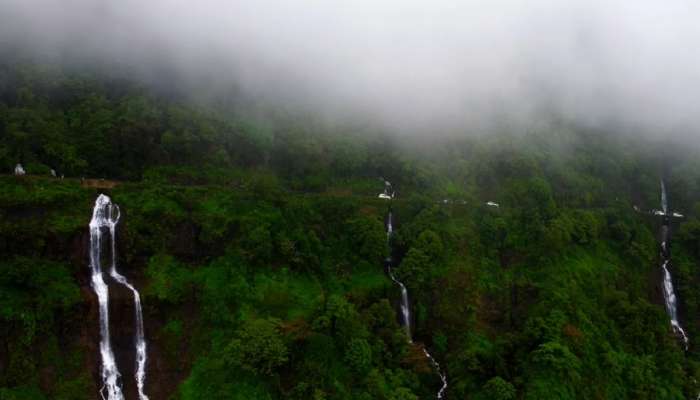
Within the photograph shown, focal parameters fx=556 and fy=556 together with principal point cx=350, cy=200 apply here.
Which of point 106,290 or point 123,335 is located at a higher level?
point 106,290

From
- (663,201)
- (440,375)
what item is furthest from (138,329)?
(663,201)

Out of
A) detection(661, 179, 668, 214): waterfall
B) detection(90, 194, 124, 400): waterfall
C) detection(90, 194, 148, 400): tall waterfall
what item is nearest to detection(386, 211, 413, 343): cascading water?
detection(90, 194, 148, 400): tall waterfall

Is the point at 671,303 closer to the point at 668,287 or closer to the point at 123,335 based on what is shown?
the point at 668,287

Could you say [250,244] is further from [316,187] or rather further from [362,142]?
[362,142]

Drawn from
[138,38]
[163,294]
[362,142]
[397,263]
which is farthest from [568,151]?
[138,38]

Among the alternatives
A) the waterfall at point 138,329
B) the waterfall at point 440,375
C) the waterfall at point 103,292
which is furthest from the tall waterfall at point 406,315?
the waterfall at point 103,292

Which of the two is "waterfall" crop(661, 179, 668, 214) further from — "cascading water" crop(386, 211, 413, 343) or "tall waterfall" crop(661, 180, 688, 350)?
"cascading water" crop(386, 211, 413, 343)

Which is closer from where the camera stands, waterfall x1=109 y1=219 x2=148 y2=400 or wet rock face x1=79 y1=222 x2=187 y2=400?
wet rock face x1=79 y1=222 x2=187 y2=400
